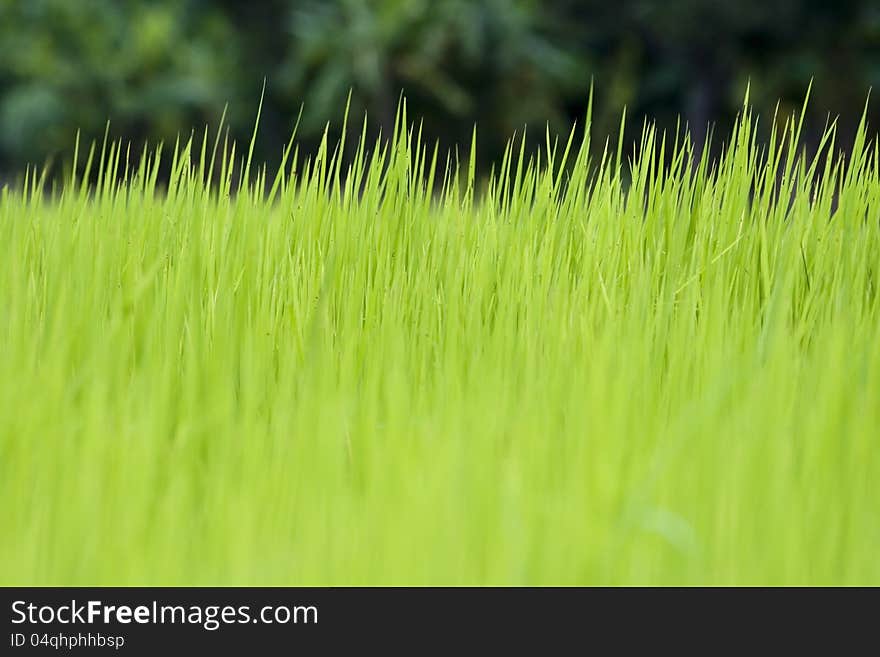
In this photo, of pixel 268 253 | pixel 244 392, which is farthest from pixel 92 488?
pixel 268 253

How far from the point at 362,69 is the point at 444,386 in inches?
613

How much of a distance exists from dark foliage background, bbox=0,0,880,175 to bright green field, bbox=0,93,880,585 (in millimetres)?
13324

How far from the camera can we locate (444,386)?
67.4 inches

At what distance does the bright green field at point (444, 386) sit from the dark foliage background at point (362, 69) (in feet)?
43.7

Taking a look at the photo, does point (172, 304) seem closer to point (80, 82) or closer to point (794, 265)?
point (794, 265)

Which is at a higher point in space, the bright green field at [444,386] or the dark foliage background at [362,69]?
the dark foliage background at [362,69]

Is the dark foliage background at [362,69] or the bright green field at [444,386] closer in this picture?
the bright green field at [444,386]

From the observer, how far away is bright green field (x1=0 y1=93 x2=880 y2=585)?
133 centimetres

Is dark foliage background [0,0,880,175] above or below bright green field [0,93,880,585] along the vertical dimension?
above

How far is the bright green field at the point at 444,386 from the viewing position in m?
1.33

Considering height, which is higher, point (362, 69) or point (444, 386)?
point (362, 69)

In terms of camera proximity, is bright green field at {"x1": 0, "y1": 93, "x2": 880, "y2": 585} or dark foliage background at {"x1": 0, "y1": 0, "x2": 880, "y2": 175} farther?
dark foliage background at {"x1": 0, "y1": 0, "x2": 880, "y2": 175}

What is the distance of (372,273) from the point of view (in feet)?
7.34
